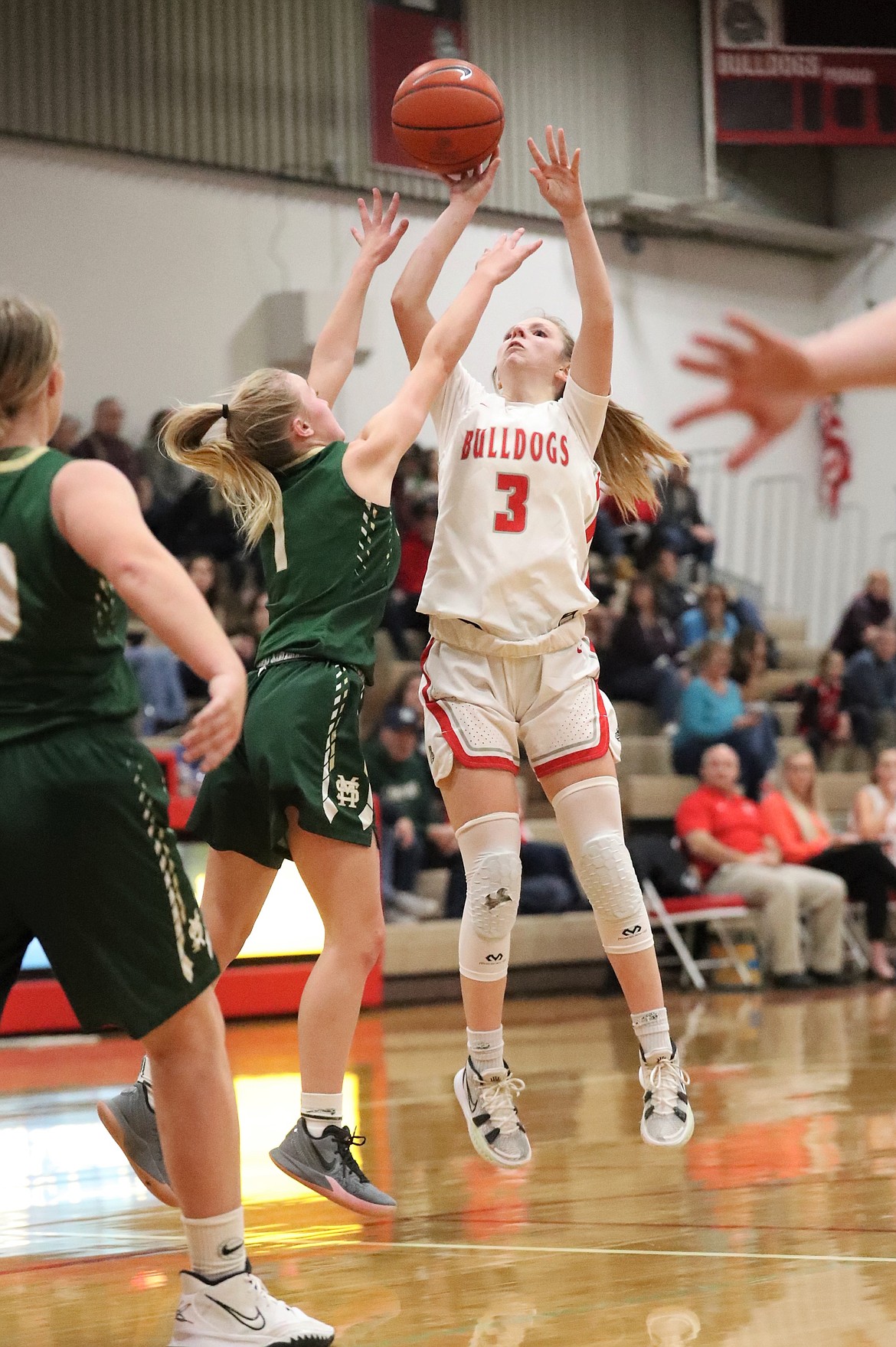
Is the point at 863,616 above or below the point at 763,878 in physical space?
above

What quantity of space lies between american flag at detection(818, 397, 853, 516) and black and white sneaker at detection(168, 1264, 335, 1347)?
17.1 meters

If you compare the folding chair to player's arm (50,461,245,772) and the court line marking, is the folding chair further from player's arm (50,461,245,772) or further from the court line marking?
player's arm (50,461,245,772)

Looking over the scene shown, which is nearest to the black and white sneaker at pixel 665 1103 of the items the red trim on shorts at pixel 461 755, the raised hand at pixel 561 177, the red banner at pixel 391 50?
the red trim on shorts at pixel 461 755

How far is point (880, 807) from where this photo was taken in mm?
11867

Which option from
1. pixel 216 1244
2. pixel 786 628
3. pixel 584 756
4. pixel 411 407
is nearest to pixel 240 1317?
pixel 216 1244

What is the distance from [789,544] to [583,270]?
1488cm

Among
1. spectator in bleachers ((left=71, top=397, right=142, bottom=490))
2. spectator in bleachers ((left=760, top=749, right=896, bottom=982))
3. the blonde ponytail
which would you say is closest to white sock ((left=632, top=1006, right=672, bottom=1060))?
the blonde ponytail

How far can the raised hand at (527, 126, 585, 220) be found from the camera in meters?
4.04

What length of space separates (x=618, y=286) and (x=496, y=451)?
13.7m

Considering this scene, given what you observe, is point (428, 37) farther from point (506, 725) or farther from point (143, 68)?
point (506, 725)

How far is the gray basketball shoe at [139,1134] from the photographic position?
3510mm

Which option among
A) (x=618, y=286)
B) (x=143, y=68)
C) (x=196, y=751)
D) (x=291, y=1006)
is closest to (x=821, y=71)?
(x=618, y=286)

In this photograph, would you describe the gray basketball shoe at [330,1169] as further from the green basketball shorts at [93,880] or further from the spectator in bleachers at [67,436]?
the spectator in bleachers at [67,436]

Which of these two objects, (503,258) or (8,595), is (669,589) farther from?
(8,595)
